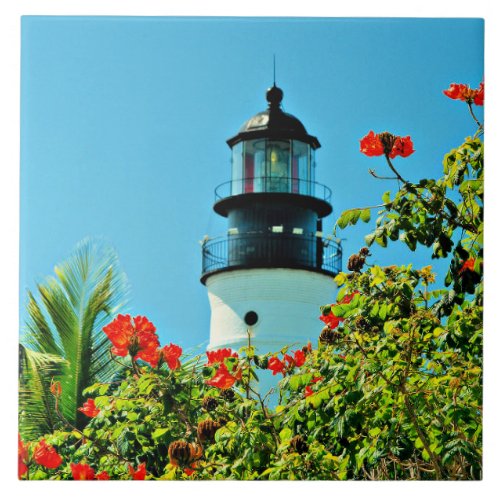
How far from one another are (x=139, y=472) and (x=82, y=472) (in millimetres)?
273

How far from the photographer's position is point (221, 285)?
412 cm

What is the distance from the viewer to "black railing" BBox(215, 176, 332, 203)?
3.83 metres

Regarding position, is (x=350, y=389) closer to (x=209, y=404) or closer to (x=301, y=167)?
(x=209, y=404)

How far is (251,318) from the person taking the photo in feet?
15.2

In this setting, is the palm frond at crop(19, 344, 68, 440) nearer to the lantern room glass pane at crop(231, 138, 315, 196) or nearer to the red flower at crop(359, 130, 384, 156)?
the lantern room glass pane at crop(231, 138, 315, 196)

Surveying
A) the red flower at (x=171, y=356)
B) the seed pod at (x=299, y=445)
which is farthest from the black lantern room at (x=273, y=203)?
the seed pod at (x=299, y=445)

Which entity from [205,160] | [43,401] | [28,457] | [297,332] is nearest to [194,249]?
[205,160]

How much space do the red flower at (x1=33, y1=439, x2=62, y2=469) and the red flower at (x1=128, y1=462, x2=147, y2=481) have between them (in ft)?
1.05

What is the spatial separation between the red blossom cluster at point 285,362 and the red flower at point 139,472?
69cm

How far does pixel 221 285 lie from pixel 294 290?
26.0 inches

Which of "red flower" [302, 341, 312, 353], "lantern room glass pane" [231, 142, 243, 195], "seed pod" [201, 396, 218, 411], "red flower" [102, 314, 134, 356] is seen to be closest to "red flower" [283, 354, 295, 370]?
"red flower" [302, 341, 312, 353]

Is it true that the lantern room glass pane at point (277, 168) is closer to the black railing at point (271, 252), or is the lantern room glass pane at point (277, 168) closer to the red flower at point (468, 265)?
the black railing at point (271, 252)
